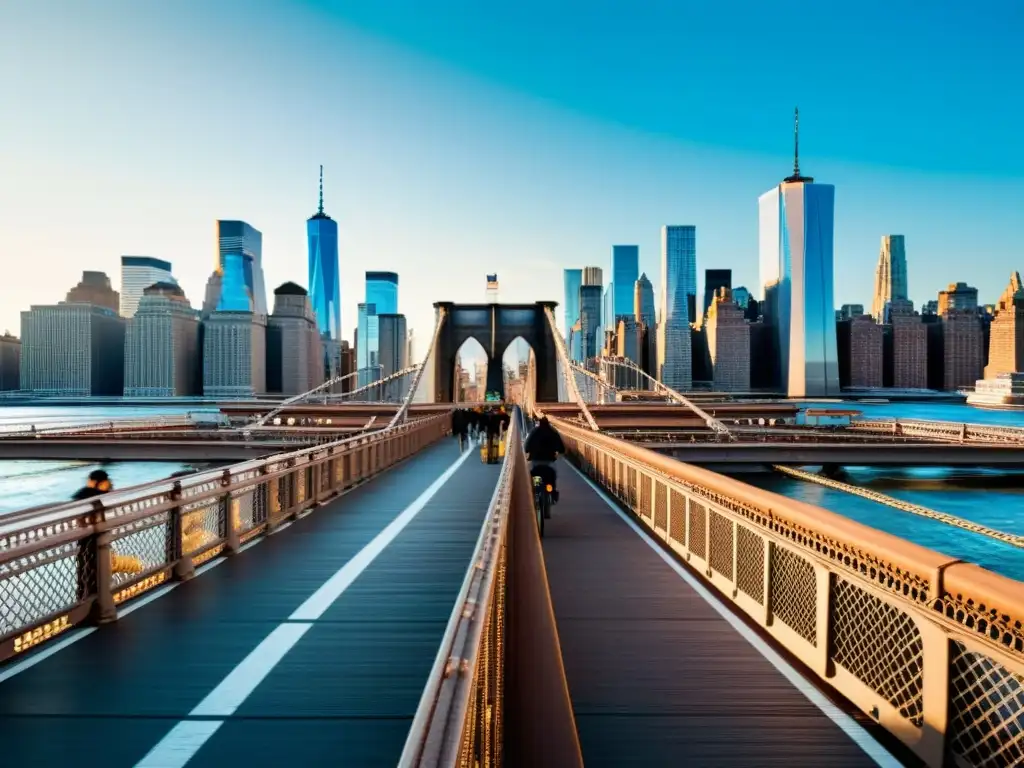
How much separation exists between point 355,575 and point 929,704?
19.9 feet

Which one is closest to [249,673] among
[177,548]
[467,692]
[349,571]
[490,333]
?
[177,548]

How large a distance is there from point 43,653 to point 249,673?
1.60 m

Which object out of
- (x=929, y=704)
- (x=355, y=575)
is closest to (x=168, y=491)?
(x=355, y=575)

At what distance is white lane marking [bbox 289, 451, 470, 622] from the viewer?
24.0 feet

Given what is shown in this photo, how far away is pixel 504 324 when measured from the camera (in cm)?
9912

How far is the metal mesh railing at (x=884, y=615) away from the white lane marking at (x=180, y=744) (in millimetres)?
3819

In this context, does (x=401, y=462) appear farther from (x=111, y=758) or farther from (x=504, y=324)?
(x=504, y=324)

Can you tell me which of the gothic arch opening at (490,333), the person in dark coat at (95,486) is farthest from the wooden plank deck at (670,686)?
the gothic arch opening at (490,333)

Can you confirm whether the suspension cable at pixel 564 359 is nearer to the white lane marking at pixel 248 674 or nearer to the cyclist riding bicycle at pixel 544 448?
the cyclist riding bicycle at pixel 544 448

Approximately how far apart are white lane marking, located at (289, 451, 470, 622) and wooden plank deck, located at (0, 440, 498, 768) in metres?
0.10

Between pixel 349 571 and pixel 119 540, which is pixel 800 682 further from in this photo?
pixel 119 540

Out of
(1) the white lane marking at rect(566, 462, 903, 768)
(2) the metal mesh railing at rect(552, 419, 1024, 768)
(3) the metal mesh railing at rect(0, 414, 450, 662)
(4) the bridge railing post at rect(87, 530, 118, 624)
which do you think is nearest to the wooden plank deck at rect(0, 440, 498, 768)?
(4) the bridge railing post at rect(87, 530, 118, 624)

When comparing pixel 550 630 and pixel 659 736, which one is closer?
pixel 550 630

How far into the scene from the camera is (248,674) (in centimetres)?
558
